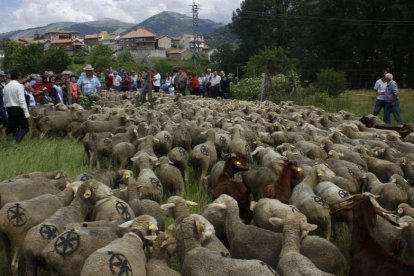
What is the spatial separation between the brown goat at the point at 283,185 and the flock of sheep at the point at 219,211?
19mm

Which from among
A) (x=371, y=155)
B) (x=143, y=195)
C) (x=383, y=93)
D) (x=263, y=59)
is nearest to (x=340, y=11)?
(x=263, y=59)

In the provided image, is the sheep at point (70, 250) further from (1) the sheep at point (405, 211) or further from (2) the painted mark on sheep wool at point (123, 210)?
(1) the sheep at point (405, 211)

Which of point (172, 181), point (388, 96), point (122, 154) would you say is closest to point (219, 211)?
point (172, 181)

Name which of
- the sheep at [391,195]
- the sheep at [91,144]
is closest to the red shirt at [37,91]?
the sheep at [91,144]

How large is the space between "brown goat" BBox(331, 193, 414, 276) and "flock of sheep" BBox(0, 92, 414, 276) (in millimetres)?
12

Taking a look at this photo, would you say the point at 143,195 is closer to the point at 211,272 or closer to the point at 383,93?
the point at 211,272

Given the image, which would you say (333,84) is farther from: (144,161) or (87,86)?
(144,161)

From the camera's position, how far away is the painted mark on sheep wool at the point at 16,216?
5590 millimetres

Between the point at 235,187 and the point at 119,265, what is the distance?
326 cm

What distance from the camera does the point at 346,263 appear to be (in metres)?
5.66

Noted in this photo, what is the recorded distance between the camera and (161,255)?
5.01m

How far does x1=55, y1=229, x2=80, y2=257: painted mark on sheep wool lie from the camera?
4.79 metres

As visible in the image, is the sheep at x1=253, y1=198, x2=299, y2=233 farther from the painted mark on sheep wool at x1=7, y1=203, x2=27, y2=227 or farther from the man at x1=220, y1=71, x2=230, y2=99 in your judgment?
the man at x1=220, y1=71, x2=230, y2=99

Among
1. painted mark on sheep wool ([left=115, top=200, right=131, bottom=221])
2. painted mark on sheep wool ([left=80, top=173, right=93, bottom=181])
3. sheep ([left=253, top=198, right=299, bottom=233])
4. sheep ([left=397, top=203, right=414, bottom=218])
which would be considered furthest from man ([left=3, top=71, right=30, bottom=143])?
sheep ([left=397, top=203, right=414, bottom=218])
